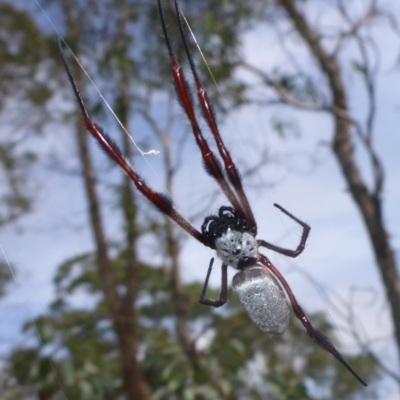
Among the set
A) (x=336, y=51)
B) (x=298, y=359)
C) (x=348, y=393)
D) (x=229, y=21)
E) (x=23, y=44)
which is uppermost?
(x=23, y=44)

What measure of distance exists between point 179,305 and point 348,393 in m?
2.07

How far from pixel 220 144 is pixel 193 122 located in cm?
3

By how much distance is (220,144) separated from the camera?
2.09 feet

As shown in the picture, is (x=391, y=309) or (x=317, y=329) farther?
(x=391, y=309)

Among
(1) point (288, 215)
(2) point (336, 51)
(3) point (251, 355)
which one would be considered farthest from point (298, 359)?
(1) point (288, 215)

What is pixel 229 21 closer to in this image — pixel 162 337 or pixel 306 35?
pixel 306 35

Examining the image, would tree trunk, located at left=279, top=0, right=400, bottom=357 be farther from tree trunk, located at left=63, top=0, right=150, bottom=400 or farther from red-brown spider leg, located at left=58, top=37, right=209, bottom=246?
red-brown spider leg, located at left=58, top=37, right=209, bottom=246

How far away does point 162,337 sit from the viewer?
13.5 feet

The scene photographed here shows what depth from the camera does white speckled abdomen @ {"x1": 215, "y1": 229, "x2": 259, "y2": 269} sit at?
22.4 inches

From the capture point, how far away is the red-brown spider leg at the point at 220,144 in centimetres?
59

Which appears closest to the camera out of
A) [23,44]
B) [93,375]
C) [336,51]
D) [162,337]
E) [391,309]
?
[93,375]

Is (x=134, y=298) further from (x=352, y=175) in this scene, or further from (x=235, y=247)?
(x=235, y=247)

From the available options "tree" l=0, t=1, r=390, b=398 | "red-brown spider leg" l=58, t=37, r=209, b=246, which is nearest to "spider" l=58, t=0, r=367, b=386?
"red-brown spider leg" l=58, t=37, r=209, b=246

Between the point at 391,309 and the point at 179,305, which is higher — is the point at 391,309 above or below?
below
